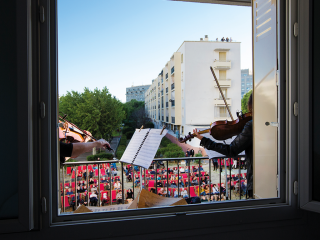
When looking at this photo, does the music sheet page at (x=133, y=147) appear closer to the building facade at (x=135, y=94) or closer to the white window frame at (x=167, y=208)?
the white window frame at (x=167, y=208)

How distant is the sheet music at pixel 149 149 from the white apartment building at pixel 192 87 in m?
8.43

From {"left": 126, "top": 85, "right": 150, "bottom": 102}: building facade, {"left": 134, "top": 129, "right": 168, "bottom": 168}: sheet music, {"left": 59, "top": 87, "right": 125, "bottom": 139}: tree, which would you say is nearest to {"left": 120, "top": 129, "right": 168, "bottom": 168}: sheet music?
{"left": 134, "top": 129, "right": 168, "bottom": 168}: sheet music

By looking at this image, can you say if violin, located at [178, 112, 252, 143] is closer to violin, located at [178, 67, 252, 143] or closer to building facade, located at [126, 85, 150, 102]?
violin, located at [178, 67, 252, 143]

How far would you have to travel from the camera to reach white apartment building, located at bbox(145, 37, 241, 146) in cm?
1084

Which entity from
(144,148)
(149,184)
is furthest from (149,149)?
(149,184)

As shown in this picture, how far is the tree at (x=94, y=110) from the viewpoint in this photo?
1186 centimetres

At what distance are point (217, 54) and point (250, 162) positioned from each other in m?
10.6

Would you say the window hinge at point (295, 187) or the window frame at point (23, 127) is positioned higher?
the window frame at point (23, 127)

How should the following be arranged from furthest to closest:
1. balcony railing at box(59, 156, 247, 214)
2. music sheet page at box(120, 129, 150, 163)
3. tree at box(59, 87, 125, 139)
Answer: tree at box(59, 87, 125, 139)
balcony railing at box(59, 156, 247, 214)
music sheet page at box(120, 129, 150, 163)

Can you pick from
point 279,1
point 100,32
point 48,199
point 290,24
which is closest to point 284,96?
point 290,24

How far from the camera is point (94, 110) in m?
12.7

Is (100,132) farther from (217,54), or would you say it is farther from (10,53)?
(10,53)

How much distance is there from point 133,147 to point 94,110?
11235 millimetres

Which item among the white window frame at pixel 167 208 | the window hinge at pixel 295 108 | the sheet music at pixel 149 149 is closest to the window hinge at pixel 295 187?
the white window frame at pixel 167 208
